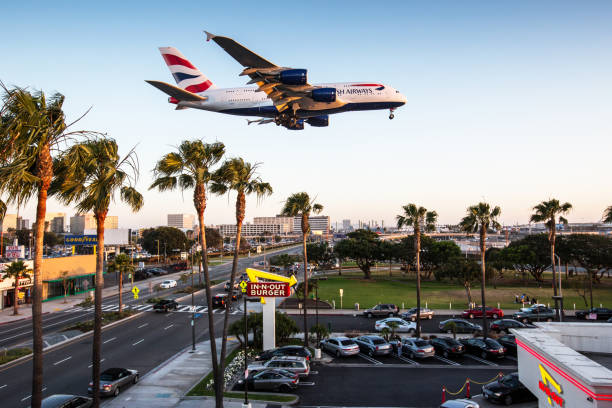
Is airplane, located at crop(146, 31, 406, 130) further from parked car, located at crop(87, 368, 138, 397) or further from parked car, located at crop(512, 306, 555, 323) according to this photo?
parked car, located at crop(512, 306, 555, 323)

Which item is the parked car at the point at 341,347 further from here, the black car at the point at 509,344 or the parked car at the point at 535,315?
the parked car at the point at 535,315

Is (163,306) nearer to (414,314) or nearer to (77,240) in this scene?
(414,314)

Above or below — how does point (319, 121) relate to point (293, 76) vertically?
below

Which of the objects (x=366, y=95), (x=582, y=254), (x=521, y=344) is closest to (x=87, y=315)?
(x=366, y=95)

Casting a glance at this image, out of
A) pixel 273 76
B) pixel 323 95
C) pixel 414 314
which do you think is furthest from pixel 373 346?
pixel 273 76

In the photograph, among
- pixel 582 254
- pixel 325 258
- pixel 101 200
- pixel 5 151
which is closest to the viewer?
pixel 5 151

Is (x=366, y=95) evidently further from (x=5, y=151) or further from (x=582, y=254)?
(x=582, y=254)

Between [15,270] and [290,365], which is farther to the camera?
[15,270]
